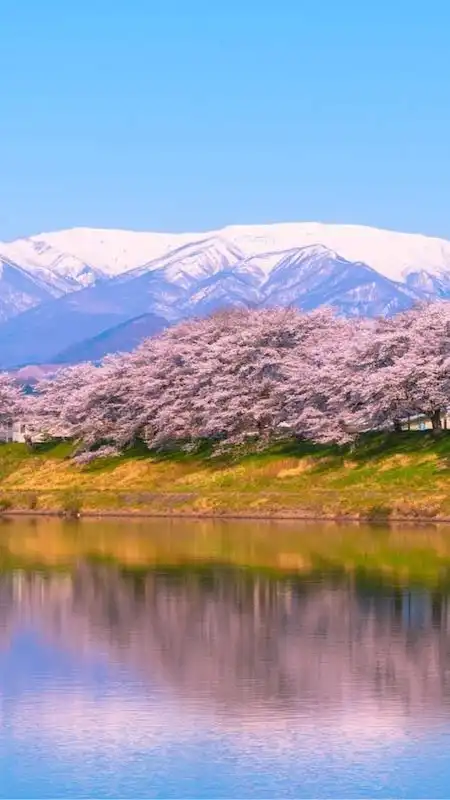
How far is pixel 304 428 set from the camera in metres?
99.6

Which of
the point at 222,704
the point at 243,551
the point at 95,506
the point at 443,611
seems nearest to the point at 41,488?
the point at 95,506

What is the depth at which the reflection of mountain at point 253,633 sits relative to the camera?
32.5 m

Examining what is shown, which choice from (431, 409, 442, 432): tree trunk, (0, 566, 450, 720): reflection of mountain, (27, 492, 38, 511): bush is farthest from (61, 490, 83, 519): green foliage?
(0, 566, 450, 720): reflection of mountain

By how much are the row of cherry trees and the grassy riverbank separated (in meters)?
2.06

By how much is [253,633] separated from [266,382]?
2511 inches

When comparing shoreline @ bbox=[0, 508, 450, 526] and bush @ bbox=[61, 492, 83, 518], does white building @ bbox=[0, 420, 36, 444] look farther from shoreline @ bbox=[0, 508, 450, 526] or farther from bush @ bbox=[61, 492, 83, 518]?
bush @ bbox=[61, 492, 83, 518]

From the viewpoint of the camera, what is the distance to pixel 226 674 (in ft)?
114

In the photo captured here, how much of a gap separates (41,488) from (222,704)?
77176mm

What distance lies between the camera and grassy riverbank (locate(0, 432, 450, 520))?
8319cm

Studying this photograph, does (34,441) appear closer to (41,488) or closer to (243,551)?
(41,488)

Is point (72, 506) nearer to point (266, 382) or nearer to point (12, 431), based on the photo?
point (266, 382)

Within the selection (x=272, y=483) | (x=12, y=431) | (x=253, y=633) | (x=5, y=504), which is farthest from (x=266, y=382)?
(x=253, y=633)

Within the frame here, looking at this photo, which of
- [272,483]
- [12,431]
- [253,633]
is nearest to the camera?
[253,633]

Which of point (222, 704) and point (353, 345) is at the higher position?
point (353, 345)
